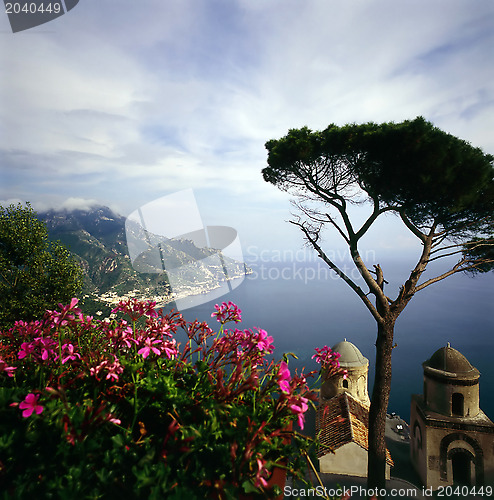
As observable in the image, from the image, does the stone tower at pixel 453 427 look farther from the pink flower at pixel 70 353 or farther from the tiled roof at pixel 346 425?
the pink flower at pixel 70 353

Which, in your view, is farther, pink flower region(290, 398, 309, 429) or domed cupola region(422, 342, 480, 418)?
domed cupola region(422, 342, 480, 418)

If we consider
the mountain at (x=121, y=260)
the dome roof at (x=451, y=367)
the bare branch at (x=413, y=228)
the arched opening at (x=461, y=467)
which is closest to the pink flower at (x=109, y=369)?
the bare branch at (x=413, y=228)

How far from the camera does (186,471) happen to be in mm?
1076

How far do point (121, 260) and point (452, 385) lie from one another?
76.9m

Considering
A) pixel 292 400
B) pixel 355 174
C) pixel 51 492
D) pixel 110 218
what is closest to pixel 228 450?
pixel 292 400

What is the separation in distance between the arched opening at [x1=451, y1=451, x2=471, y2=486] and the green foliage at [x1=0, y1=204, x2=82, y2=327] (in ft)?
54.2

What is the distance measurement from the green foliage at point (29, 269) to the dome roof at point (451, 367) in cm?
1429

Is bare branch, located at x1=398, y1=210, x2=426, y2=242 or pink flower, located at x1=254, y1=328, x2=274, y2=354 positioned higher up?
bare branch, located at x1=398, y1=210, x2=426, y2=242

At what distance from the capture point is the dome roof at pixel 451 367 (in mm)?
12016

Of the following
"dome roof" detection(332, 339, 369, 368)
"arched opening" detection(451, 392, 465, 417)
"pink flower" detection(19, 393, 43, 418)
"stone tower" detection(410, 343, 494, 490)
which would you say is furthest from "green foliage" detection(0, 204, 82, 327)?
"arched opening" detection(451, 392, 465, 417)

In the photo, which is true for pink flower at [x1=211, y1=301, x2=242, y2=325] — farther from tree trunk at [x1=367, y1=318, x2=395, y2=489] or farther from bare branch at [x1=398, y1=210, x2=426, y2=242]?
bare branch at [x1=398, y1=210, x2=426, y2=242]

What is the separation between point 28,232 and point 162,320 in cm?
1146

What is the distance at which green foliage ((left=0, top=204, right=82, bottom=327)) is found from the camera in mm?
9859

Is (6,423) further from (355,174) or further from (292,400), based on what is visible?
(355,174)
